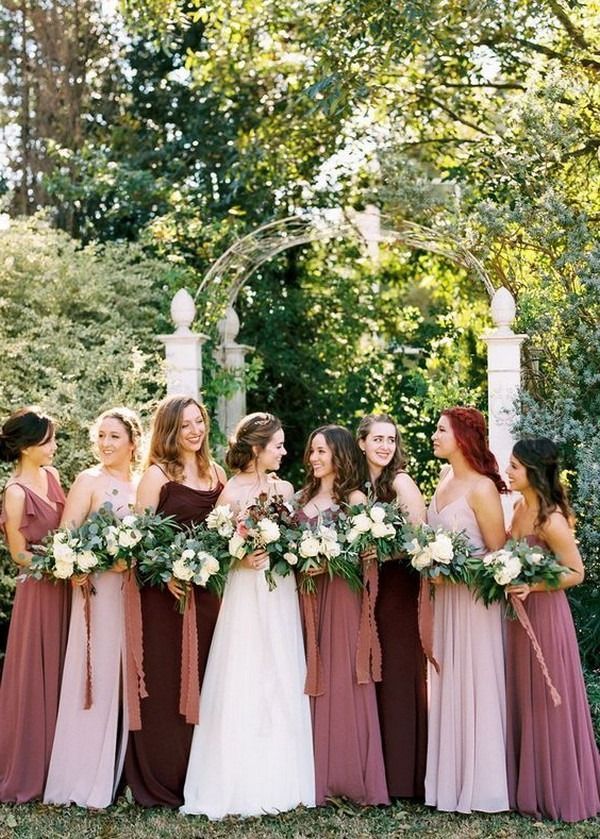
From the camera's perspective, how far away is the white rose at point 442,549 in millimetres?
5367

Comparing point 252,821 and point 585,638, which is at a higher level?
point 585,638

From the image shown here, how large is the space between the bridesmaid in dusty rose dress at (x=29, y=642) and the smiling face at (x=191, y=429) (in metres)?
0.74

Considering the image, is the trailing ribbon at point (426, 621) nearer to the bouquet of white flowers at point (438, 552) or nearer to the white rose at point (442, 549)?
the bouquet of white flowers at point (438, 552)

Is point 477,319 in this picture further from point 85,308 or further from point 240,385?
point 85,308

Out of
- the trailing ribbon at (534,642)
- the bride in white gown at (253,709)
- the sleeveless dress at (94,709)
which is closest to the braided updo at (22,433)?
the sleeveless dress at (94,709)

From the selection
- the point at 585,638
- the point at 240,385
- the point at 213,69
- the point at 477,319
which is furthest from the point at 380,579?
the point at 213,69

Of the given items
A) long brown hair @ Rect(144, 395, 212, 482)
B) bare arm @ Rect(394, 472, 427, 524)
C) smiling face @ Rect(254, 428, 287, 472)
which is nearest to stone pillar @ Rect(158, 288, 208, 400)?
long brown hair @ Rect(144, 395, 212, 482)

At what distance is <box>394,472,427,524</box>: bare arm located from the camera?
5.72m

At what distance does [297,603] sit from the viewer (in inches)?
226

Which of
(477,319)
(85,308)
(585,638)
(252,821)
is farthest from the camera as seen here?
(477,319)

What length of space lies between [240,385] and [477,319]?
8.07 feet

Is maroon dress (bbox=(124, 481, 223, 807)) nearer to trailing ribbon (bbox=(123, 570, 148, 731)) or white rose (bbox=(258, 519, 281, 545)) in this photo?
trailing ribbon (bbox=(123, 570, 148, 731))

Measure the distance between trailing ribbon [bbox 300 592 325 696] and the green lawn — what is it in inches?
23.0

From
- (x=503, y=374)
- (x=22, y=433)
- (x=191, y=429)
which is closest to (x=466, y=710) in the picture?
(x=191, y=429)
